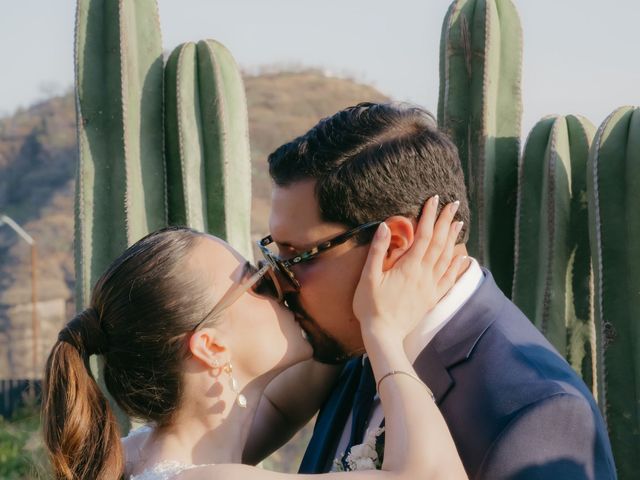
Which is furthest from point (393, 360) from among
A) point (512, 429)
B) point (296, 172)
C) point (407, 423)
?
point (296, 172)

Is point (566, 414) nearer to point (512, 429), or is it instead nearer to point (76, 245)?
point (512, 429)

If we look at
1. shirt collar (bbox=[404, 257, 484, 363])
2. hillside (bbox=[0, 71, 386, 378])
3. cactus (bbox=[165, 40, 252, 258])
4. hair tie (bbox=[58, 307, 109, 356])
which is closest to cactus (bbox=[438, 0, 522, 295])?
cactus (bbox=[165, 40, 252, 258])

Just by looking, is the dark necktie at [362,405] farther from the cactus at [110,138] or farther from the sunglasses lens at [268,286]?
the cactus at [110,138]

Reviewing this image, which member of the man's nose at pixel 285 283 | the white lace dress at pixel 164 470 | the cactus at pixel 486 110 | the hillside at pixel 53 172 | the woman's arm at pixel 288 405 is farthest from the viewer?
the hillside at pixel 53 172

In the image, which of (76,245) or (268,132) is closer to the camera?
(76,245)

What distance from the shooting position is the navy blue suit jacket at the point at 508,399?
283 cm

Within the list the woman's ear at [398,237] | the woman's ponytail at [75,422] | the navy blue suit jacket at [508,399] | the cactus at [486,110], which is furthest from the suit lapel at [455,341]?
the cactus at [486,110]

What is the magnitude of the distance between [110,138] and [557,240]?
282 centimetres

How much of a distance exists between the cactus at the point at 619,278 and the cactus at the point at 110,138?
106 inches

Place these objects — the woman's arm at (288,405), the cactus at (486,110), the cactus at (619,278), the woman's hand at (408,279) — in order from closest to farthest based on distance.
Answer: the woman's hand at (408,279)
the woman's arm at (288,405)
the cactus at (619,278)
the cactus at (486,110)

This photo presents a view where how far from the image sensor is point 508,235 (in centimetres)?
614

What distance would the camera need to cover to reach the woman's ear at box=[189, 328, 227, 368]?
323 centimetres

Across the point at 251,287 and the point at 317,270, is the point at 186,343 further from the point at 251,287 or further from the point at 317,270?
the point at 317,270

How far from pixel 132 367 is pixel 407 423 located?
3.12 feet
